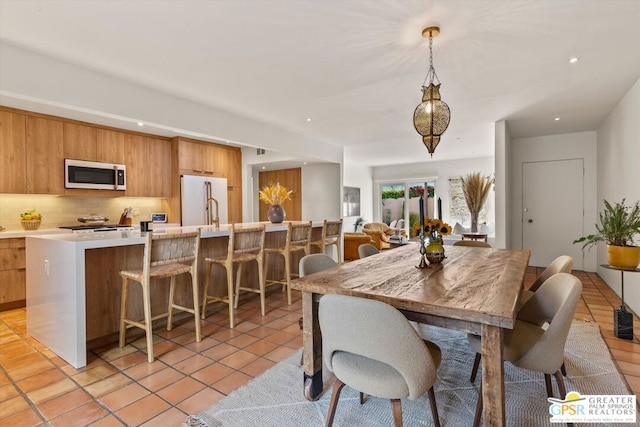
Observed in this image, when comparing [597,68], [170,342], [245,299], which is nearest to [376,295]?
[170,342]

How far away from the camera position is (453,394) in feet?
6.29

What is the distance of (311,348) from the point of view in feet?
5.98

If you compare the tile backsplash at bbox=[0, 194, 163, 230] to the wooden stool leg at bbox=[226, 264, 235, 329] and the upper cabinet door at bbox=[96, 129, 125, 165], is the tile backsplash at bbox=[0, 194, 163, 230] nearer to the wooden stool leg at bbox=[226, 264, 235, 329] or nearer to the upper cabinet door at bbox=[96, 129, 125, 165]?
the upper cabinet door at bbox=[96, 129, 125, 165]

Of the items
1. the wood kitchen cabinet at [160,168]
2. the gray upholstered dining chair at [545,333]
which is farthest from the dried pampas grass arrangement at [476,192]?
the wood kitchen cabinet at [160,168]

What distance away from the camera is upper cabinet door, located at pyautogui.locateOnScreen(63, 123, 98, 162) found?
4223 millimetres

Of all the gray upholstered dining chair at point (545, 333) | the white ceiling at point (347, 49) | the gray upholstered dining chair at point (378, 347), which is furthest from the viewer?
the white ceiling at point (347, 49)

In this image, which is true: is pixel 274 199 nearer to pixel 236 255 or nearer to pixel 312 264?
pixel 236 255

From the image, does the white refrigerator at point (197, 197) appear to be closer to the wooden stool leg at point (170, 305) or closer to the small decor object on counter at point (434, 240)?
the wooden stool leg at point (170, 305)

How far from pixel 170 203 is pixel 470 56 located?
493 centimetres

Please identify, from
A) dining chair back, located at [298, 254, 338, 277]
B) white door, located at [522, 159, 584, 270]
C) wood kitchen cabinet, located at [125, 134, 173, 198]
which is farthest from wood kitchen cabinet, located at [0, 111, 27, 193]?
white door, located at [522, 159, 584, 270]

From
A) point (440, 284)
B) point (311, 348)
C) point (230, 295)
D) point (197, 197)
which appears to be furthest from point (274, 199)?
point (440, 284)

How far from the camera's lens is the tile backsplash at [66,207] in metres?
4.04

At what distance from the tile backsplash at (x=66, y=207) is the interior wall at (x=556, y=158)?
646cm

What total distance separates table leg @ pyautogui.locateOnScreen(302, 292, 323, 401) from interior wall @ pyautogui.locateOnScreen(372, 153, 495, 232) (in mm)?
7292
